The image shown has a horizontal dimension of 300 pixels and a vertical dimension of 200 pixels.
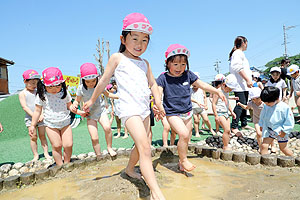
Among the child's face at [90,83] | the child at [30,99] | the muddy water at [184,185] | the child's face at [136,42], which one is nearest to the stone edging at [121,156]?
the muddy water at [184,185]

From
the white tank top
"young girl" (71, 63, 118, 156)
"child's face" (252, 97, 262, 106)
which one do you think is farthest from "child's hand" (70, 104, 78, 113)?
"child's face" (252, 97, 262, 106)

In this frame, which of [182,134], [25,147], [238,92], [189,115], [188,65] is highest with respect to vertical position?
[188,65]

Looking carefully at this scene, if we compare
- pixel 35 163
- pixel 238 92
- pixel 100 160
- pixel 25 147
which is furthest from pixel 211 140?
pixel 25 147

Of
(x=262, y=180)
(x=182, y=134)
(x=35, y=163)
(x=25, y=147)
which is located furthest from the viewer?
(x=25, y=147)

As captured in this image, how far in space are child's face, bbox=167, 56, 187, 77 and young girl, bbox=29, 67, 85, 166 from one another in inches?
63.8

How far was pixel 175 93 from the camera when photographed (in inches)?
145

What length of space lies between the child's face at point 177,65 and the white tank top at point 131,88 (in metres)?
0.77

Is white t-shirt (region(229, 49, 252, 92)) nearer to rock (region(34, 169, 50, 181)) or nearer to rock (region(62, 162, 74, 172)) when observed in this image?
rock (region(62, 162, 74, 172))

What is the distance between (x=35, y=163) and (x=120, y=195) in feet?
9.14

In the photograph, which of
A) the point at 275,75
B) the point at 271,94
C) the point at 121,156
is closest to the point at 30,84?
the point at 121,156

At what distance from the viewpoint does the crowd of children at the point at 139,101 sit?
8.90ft

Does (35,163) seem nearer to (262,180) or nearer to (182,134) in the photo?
(182,134)

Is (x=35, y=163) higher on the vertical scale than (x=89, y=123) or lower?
lower

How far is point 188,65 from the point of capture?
3.66 m
